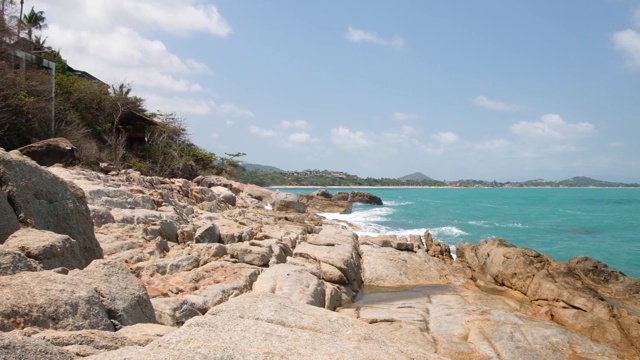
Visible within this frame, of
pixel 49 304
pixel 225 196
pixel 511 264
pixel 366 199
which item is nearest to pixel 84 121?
pixel 225 196

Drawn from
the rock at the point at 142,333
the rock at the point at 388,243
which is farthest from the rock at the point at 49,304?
the rock at the point at 388,243

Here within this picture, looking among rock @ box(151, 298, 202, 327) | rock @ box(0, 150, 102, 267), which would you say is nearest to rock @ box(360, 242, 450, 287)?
rock @ box(0, 150, 102, 267)

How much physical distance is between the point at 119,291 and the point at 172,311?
95 centimetres

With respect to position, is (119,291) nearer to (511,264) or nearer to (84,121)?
(511,264)

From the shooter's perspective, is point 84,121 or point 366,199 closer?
point 84,121

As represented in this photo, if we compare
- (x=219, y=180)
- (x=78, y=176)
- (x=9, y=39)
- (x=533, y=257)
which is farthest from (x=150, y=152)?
(x=533, y=257)

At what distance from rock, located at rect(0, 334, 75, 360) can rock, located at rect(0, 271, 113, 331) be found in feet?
2.43

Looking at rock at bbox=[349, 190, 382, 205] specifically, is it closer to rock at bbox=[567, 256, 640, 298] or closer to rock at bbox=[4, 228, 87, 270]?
rock at bbox=[567, 256, 640, 298]

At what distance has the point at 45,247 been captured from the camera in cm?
513

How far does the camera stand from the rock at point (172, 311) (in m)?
5.25

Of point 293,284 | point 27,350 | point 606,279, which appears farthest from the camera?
point 606,279

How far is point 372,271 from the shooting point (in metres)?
14.7

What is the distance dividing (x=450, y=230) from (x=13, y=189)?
33162 mm

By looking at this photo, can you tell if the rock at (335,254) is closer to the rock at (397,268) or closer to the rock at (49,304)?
the rock at (397,268)
